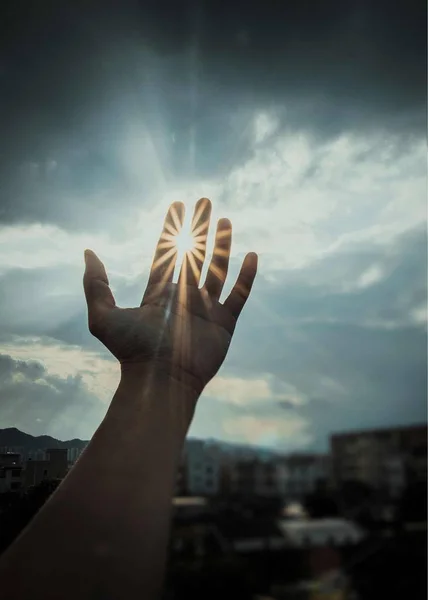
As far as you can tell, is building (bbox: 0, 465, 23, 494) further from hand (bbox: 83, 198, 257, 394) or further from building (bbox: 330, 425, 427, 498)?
building (bbox: 330, 425, 427, 498)

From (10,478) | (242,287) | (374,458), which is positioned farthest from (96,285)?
(374,458)

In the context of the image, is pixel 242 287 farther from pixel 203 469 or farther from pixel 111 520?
pixel 111 520

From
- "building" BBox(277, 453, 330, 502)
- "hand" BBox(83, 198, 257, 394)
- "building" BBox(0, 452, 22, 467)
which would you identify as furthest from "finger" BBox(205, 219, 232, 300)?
"building" BBox(0, 452, 22, 467)

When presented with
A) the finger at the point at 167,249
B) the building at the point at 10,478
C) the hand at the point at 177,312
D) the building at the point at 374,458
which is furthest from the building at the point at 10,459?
the building at the point at 374,458

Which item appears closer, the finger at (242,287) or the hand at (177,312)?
the hand at (177,312)

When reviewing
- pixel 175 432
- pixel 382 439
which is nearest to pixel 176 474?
pixel 175 432

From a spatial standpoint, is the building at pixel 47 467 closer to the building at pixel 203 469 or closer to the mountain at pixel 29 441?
the mountain at pixel 29 441
